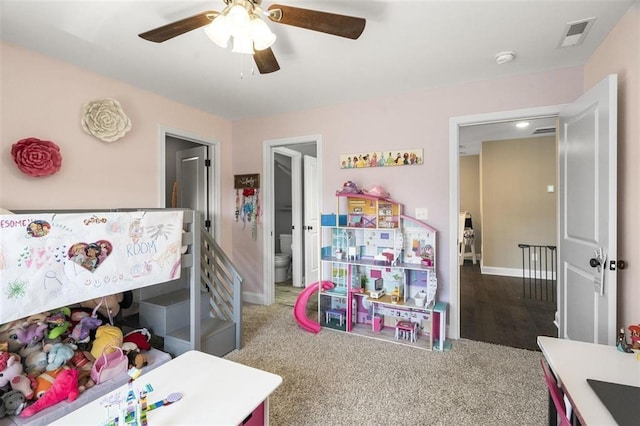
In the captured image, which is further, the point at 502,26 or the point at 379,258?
the point at 379,258

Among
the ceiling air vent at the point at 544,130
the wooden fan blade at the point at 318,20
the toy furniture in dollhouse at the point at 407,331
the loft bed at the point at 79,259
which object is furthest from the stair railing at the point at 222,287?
the ceiling air vent at the point at 544,130

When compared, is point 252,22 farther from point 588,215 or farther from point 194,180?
point 194,180

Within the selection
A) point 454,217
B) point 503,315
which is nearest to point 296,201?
point 454,217

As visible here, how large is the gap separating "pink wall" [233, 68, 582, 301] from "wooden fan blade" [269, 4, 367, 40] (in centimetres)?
166

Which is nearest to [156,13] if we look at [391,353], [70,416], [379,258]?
[70,416]

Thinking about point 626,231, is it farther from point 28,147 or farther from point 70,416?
point 28,147

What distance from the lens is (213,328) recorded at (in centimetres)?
258

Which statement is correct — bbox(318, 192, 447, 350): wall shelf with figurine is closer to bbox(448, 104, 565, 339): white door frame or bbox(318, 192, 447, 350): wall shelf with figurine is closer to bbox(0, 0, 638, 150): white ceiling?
bbox(448, 104, 565, 339): white door frame

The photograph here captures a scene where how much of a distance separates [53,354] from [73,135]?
166 centimetres

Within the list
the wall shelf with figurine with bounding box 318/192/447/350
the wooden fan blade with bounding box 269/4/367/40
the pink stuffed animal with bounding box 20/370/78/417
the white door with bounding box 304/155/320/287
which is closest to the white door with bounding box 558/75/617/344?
the wall shelf with figurine with bounding box 318/192/447/350

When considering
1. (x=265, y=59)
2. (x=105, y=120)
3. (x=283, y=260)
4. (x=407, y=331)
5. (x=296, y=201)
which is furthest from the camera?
(x=283, y=260)

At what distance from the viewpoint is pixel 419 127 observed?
295 cm

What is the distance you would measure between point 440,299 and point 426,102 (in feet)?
6.31

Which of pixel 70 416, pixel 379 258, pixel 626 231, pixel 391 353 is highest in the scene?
pixel 626 231
